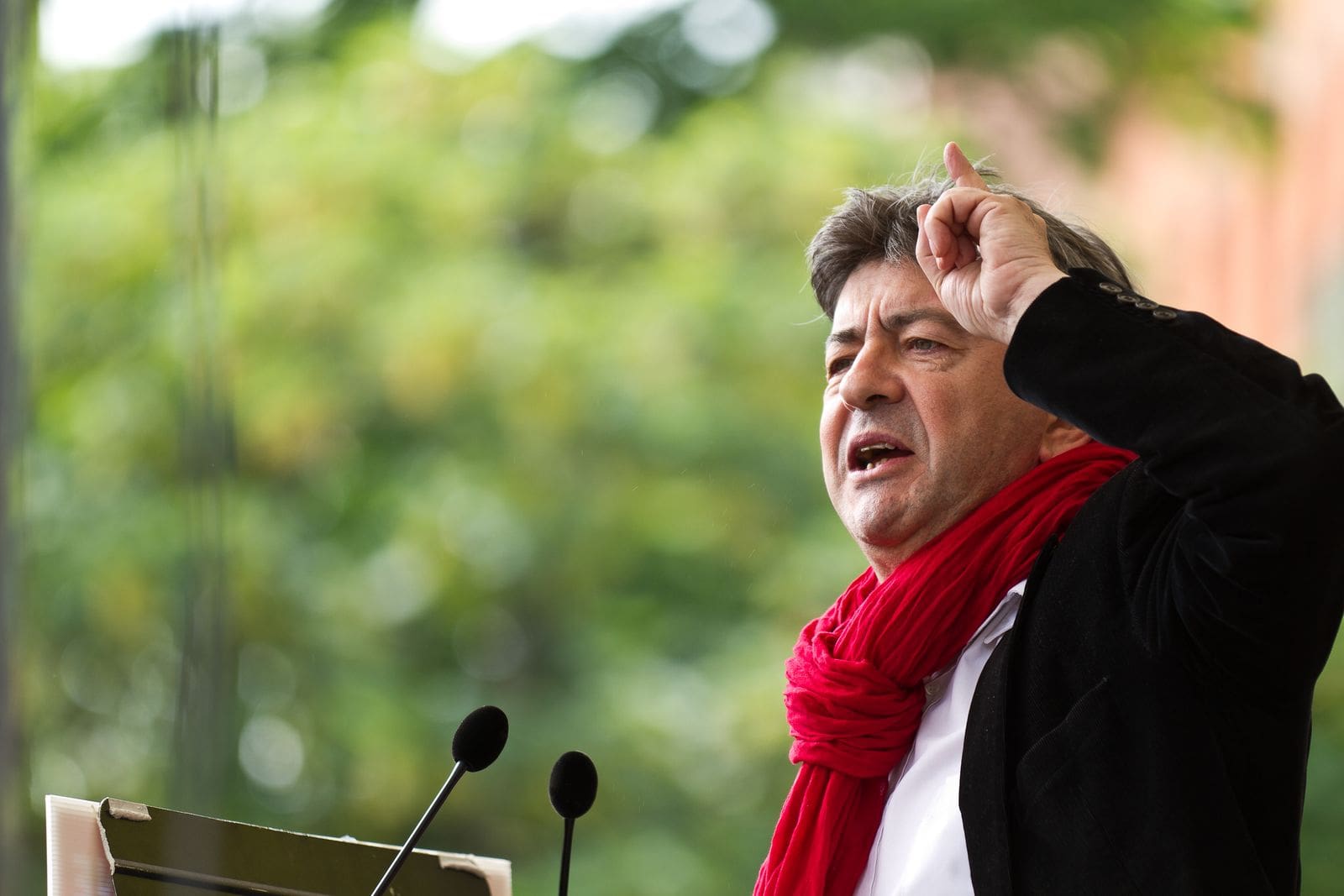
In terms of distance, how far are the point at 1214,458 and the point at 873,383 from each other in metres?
0.58

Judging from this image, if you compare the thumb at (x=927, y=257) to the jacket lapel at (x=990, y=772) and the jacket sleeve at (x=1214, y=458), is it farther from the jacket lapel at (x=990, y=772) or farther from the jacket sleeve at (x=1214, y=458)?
the jacket lapel at (x=990, y=772)

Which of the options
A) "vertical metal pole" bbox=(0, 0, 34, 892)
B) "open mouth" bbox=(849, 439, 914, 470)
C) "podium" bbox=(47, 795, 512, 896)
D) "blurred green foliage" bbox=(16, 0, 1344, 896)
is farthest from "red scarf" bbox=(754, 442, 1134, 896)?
"blurred green foliage" bbox=(16, 0, 1344, 896)

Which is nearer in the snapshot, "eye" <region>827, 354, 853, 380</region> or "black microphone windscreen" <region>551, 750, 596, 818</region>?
"black microphone windscreen" <region>551, 750, 596, 818</region>

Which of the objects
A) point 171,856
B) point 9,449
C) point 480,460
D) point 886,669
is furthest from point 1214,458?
point 480,460

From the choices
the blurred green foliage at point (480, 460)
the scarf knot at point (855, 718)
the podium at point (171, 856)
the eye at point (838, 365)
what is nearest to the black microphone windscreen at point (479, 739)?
the podium at point (171, 856)

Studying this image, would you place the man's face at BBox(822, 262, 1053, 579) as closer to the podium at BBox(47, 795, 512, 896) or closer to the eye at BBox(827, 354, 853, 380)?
the eye at BBox(827, 354, 853, 380)

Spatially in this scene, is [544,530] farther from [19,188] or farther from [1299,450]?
[1299,450]

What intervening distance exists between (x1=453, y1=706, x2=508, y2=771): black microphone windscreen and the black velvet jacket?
458 mm

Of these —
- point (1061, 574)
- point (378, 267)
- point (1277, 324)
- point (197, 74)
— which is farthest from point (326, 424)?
point (1061, 574)

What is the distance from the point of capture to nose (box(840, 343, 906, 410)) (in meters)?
1.68

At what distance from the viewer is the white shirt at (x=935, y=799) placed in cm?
139

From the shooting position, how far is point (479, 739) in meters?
1.50

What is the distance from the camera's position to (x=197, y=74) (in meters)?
1.53

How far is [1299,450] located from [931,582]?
0.50 m
